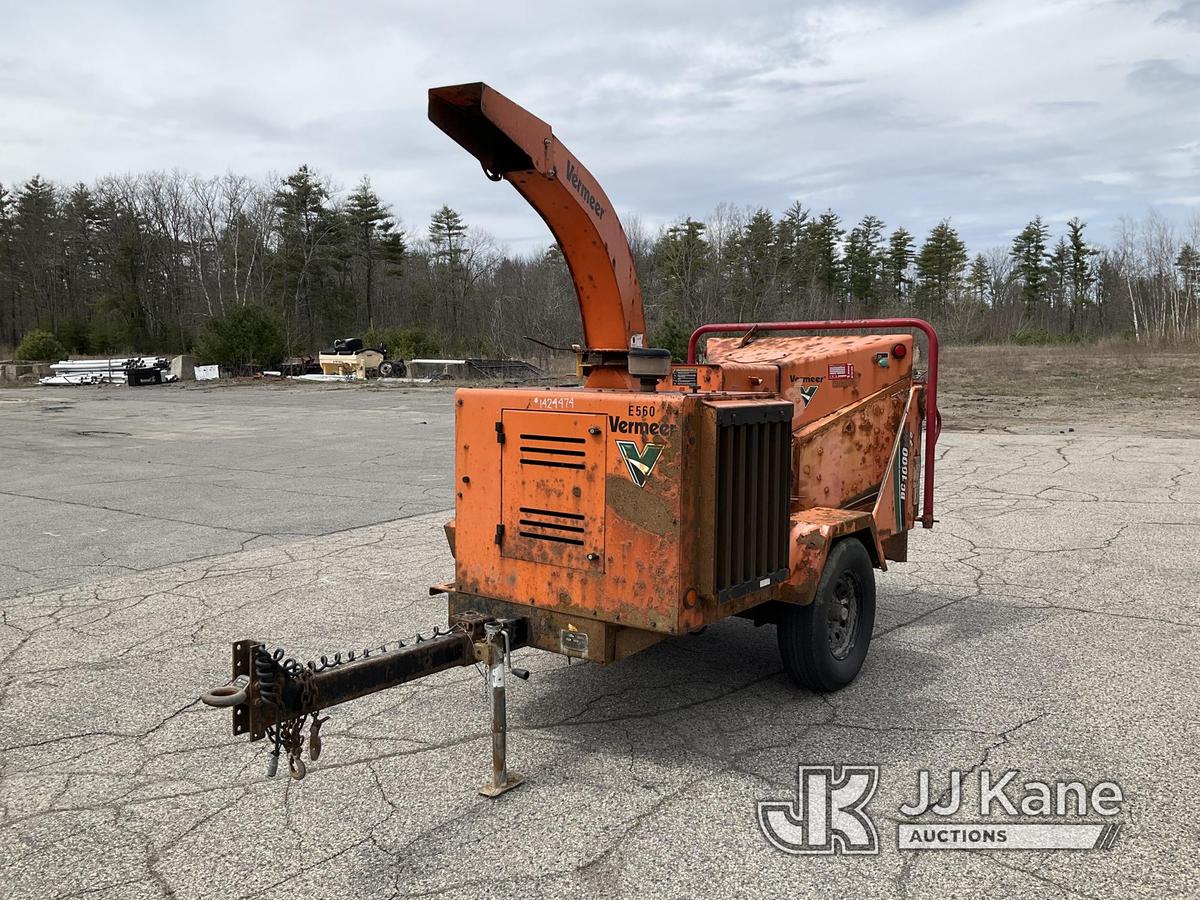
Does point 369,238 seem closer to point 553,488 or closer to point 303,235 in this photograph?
point 303,235

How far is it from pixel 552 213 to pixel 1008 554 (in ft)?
18.1

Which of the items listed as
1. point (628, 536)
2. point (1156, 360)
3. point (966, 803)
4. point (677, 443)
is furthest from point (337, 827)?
point (1156, 360)

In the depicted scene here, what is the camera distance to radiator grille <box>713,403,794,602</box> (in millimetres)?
3943

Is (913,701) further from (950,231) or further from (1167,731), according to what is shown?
(950,231)

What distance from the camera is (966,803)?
12.0ft

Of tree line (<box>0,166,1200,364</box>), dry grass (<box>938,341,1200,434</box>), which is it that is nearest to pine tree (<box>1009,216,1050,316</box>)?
tree line (<box>0,166,1200,364</box>)

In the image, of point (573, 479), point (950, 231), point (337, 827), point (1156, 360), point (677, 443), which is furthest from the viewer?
point (950, 231)

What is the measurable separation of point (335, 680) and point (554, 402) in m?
1.52

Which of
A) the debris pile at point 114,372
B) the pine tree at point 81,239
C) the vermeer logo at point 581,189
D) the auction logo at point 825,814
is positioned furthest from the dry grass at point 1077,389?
the pine tree at point 81,239

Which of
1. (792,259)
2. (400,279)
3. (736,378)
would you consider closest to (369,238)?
(400,279)

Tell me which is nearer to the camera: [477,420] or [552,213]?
[477,420]

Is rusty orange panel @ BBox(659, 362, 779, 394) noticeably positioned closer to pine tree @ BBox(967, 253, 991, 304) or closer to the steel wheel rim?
the steel wheel rim

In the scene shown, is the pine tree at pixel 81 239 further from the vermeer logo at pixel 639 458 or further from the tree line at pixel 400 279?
the vermeer logo at pixel 639 458

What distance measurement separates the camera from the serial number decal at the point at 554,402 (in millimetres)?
4035
